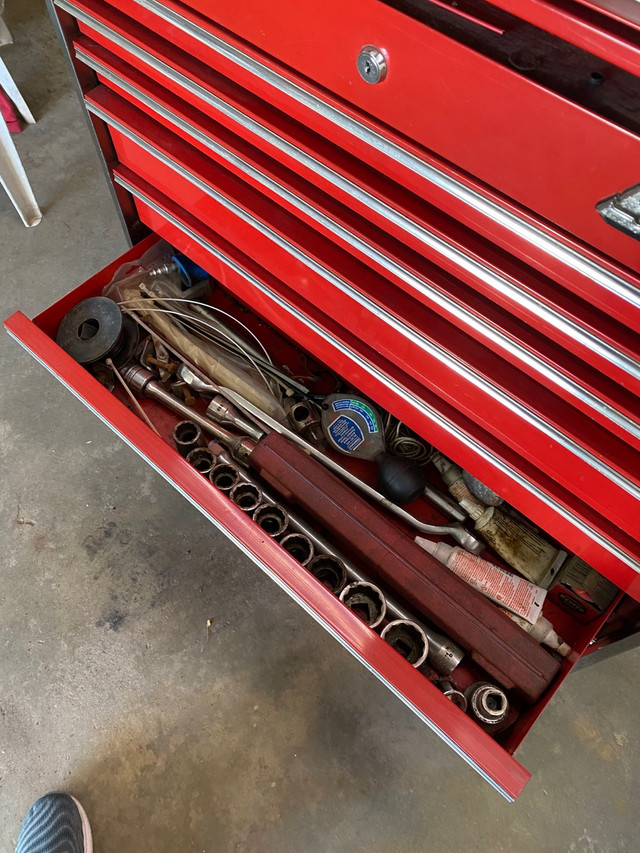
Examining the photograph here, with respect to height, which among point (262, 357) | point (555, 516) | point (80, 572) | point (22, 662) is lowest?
point (22, 662)

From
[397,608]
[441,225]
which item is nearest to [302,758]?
[397,608]

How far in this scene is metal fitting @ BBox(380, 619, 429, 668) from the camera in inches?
38.8

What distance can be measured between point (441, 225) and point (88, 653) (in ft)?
3.64

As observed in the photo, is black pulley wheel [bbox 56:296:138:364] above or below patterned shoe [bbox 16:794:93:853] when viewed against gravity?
above

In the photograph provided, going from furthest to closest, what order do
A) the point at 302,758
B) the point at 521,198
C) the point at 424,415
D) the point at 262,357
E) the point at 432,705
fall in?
the point at 262,357, the point at 302,758, the point at 424,415, the point at 432,705, the point at 521,198

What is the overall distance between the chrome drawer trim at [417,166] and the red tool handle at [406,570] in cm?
58

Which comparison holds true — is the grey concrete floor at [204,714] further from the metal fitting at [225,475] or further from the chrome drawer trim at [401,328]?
the chrome drawer trim at [401,328]

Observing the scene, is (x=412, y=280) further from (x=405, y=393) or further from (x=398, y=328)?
(x=405, y=393)

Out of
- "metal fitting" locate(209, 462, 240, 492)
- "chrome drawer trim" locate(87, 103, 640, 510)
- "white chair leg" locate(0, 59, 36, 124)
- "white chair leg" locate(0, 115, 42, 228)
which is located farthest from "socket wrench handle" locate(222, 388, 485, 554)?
"white chair leg" locate(0, 59, 36, 124)

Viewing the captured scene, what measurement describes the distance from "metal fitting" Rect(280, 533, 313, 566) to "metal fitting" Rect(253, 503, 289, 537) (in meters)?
0.03

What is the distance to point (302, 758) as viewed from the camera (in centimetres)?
121

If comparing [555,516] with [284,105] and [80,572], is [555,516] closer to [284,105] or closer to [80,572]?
[284,105]

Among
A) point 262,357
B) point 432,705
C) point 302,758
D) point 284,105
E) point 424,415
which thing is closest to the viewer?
point 284,105

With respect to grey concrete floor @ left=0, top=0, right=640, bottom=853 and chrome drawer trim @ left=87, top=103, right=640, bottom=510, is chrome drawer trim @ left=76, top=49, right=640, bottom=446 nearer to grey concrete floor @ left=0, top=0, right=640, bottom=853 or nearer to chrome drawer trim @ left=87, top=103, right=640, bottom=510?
chrome drawer trim @ left=87, top=103, right=640, bottom=510
